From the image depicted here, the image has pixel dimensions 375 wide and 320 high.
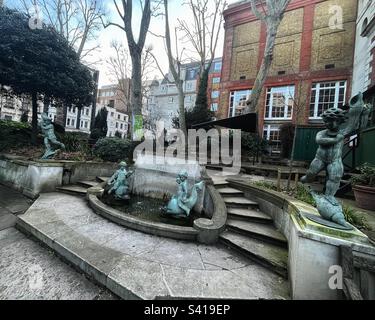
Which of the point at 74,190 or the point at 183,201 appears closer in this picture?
the point at 183,201

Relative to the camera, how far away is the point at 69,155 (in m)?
7.05

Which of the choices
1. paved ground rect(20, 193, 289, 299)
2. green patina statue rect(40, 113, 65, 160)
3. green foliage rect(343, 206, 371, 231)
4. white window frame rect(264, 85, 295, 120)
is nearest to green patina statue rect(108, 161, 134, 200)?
paved ground rect(20, 193, 289, 299)

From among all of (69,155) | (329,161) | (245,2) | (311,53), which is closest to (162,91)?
(245,2)

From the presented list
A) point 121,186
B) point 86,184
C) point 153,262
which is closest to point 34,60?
point 86,184

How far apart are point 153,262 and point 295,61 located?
17257 mm

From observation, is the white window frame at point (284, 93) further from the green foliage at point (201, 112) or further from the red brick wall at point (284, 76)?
the green foliage at point (201, 112)

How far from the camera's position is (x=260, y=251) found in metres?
3.07

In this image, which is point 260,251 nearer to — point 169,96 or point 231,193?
point 231,193

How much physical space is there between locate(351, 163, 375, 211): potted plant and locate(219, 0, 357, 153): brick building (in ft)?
29.8

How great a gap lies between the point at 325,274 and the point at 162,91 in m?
43.9

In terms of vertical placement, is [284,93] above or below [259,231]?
above

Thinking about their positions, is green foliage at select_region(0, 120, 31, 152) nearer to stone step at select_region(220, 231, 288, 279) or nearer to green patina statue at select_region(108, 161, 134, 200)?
green patina statue at select_region(108, 161, 134, 200)

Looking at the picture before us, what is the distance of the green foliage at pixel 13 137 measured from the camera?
811 centimetres
